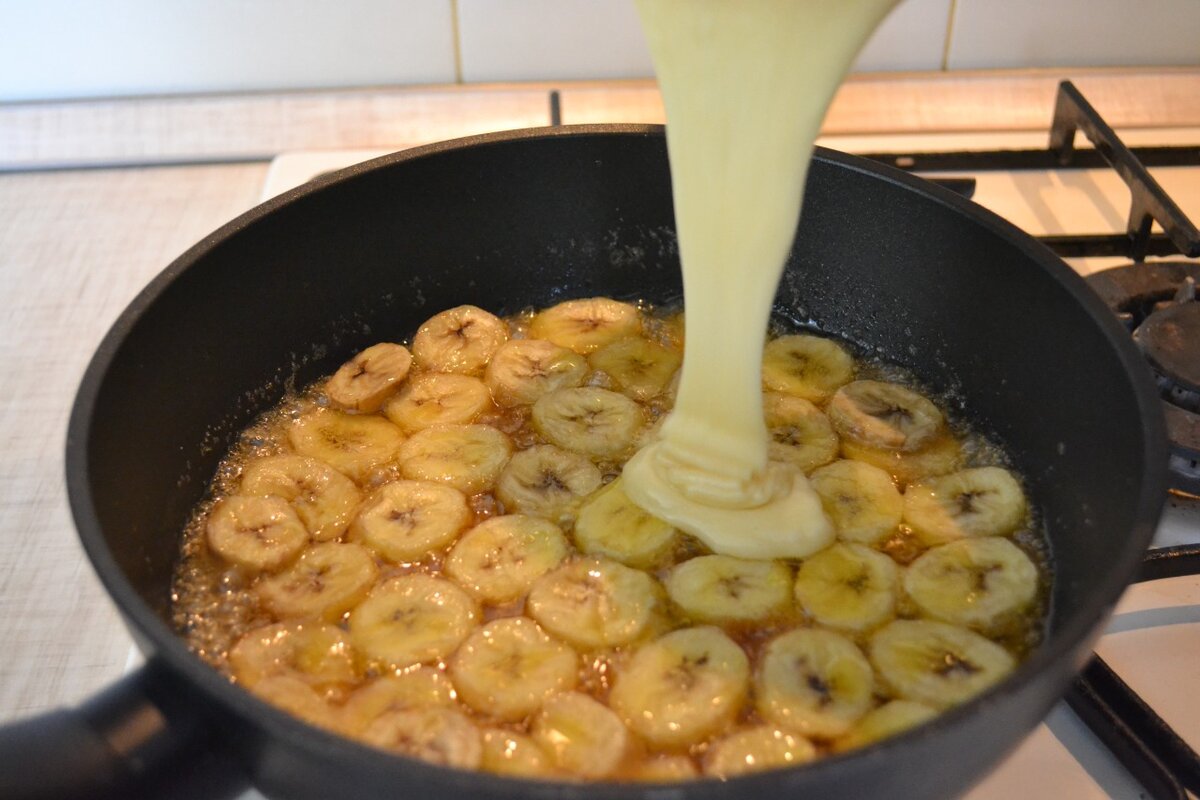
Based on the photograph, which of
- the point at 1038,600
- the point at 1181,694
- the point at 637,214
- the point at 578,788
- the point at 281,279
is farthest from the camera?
the point at 637,214

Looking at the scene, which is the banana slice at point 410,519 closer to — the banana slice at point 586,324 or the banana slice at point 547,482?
the banana slice at point 547,482

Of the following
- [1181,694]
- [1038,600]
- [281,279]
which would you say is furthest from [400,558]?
[1181,694]

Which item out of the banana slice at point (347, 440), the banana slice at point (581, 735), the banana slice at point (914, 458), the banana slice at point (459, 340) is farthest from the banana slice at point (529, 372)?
the banana slice at point (581, 735)

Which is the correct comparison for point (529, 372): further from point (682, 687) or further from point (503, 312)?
point (682, 687)

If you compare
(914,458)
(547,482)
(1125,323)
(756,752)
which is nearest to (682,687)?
(756,752)

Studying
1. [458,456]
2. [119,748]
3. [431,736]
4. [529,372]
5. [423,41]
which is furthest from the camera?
[423,41]

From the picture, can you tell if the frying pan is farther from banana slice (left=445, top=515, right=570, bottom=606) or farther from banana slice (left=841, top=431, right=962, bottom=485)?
banana slice (left=445, top=515, right=570, bottom=606)

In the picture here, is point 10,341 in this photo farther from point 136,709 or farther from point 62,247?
point 136,709
